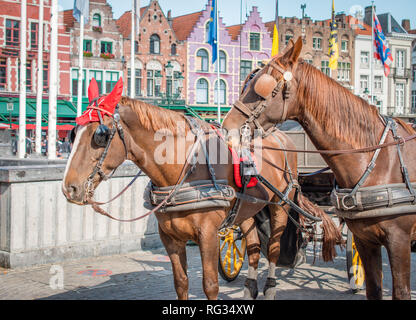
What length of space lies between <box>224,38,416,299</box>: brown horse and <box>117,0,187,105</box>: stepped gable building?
35368mm

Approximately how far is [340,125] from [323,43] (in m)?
48.4

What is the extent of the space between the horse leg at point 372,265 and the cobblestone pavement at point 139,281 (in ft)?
6.32

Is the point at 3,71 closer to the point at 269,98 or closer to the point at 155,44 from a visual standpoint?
the point at 155,44

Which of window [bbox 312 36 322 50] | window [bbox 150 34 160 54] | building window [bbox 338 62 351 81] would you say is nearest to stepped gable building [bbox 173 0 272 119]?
window [bbox 150 34 160 54]

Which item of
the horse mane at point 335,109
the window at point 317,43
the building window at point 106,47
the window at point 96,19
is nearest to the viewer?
the horse mane at point 335,109

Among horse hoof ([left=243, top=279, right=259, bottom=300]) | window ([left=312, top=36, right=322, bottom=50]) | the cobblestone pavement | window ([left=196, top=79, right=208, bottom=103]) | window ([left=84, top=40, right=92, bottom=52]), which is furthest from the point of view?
window ([left=312, top=36, right=322, bottom=50])

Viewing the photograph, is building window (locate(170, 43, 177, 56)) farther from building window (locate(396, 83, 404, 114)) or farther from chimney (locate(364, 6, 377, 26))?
building window (locate(396, 83, 404, 114))

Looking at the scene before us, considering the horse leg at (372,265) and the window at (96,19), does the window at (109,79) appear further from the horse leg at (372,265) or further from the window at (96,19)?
the horse leg at (372,265)

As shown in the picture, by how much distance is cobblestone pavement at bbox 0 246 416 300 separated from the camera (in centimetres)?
542

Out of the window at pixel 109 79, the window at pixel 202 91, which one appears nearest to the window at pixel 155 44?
the window at pixel 109 79

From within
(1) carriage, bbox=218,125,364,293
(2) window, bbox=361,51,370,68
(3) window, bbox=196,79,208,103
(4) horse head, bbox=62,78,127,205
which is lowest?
(1) carriage, bbox=218,125,364,293

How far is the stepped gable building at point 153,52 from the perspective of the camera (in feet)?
129

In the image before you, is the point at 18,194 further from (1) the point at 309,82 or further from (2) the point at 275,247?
(1) the point at 309,82

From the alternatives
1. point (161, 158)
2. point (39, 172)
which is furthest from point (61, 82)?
point (161, 158)
